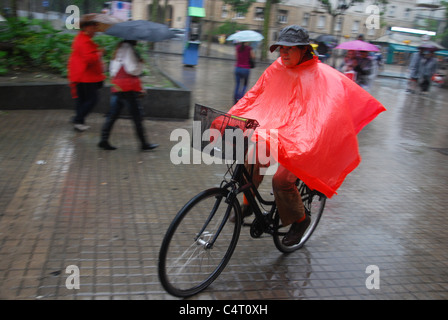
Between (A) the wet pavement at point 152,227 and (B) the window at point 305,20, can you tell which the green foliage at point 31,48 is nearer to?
(A) the wet pavement at point 152,227

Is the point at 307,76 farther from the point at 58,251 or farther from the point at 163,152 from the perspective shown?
the point at 163,152

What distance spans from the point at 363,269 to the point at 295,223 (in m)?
0.78

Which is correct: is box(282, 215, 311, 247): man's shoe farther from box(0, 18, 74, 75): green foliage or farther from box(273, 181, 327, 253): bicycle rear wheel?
box(0, 18, 74, 75): green foliage

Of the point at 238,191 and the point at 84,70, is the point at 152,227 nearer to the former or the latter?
the point at 238,191

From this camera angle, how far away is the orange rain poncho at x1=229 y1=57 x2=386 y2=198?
3.16m

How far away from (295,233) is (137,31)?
3862 millimetres

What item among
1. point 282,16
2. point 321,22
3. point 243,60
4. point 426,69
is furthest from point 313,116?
point 321,22

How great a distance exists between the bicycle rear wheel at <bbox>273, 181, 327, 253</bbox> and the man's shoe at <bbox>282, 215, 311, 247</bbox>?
2.7 inches

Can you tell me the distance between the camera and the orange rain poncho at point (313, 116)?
3160mm

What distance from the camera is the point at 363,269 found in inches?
153

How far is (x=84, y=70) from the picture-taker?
6.73 meters

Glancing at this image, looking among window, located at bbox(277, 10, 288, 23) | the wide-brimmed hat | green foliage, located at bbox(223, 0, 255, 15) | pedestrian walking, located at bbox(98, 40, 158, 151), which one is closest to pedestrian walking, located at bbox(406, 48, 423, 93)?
pedestrian walking, located at bbox(98, 40, 158, 151)

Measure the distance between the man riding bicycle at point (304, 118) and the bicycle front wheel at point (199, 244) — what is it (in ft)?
1.52

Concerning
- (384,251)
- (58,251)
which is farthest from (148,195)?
(384,251)
